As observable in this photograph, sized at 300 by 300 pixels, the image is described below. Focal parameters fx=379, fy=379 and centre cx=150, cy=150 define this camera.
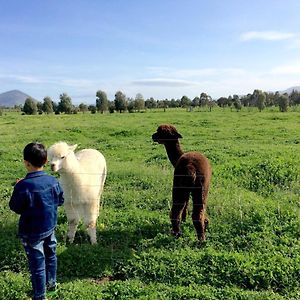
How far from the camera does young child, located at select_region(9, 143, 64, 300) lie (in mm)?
4543

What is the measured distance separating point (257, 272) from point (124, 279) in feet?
6.24

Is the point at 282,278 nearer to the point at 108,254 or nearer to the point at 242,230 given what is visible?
the point at 242,230

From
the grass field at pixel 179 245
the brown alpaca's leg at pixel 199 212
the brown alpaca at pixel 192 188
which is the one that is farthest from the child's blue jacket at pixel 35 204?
the brown alpaca's leg at pixel 199 212

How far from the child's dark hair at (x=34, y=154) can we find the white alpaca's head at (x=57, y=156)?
126cm

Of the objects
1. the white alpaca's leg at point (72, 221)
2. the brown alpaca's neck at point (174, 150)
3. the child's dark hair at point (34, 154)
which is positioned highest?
the child's dark hair at point (34, 154)

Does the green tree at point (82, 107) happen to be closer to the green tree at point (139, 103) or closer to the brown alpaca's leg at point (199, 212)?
the green tree at point (139, 103)

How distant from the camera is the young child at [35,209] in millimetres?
4543

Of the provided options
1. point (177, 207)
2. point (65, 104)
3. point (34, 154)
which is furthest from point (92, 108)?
point (34, 154)

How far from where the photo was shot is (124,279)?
550 centimetres

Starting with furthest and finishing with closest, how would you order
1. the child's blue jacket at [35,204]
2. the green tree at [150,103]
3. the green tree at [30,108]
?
the green tree at [150,103]
the green tree at [30,108]
the child's blue jacket at [35,204]

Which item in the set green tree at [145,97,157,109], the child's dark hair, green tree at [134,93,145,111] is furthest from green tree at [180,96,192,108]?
the child's dark hair

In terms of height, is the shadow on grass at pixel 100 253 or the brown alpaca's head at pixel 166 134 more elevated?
the brown alpaca's head at pixel 166 134

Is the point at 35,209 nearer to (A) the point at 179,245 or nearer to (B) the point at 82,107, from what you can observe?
(A) the point at 179,245

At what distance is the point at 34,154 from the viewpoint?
15.2 ft
